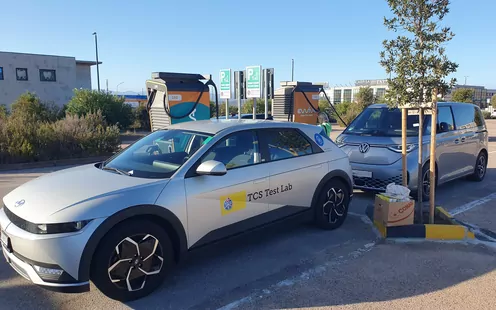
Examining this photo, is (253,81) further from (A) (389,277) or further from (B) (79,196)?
(B) (79,196)

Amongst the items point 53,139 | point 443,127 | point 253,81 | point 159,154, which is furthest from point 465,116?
point 53,139

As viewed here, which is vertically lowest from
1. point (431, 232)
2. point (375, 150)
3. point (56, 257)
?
point (431, 232)

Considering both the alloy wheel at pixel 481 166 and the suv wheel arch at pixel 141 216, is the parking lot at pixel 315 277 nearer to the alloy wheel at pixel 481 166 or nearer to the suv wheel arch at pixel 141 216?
the suv wheel arch at pixel 141 216

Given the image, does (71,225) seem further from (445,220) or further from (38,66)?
(38,66)

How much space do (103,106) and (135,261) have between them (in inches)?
680

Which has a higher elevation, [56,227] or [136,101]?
[136,101]

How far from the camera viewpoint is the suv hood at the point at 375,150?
6613mm

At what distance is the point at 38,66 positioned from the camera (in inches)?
1487

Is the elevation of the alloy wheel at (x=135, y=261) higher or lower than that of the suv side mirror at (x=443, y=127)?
lower

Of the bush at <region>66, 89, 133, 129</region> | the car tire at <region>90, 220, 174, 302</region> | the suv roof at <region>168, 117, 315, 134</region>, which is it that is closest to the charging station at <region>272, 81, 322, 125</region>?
the suv roof at <region>168, 117, 315, 134</region>

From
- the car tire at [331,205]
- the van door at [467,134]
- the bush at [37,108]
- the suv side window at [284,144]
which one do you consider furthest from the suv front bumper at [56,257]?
the bush at [37,108]

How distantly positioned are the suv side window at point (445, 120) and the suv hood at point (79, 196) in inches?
232

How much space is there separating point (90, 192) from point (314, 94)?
10275 millimetres

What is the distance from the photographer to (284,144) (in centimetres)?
481
